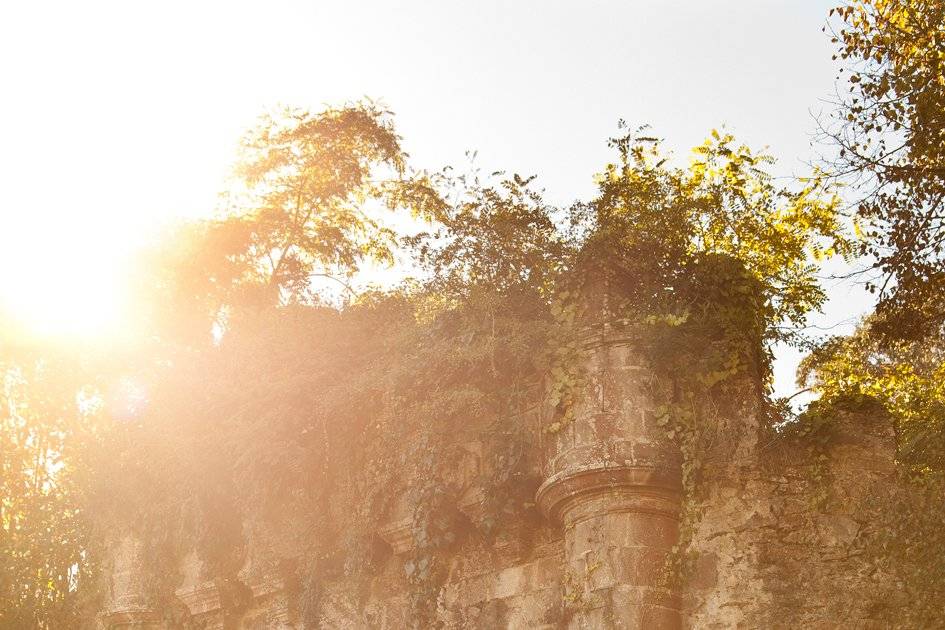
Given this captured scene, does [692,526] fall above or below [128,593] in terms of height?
below

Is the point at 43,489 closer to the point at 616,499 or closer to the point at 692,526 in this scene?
the point at 616,499

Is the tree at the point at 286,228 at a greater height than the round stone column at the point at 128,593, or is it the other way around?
the tree at the point at 286,228

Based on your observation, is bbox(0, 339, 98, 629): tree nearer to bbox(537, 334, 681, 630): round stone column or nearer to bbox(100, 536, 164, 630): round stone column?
bbox(100, 536, 164, 630): round stone column

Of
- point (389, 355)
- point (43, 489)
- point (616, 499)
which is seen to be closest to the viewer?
point (616, 499)

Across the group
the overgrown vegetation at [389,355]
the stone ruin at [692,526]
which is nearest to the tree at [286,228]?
the overgrown vegetation at [389,355]

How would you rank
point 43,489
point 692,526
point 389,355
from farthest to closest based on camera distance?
point 43,489
point 389,355
point 692,526

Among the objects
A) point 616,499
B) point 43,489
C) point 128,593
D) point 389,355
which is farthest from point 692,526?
point 43,489

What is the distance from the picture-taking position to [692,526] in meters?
9.53

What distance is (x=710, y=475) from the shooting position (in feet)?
31.6

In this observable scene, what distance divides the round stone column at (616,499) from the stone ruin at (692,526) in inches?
0.4

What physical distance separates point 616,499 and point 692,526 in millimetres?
615

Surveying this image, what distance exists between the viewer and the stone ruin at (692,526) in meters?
9.09

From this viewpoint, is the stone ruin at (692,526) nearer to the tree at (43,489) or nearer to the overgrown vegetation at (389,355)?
the overgrown vegetation at (389,355)

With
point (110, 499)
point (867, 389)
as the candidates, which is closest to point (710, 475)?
point (867, 389)
